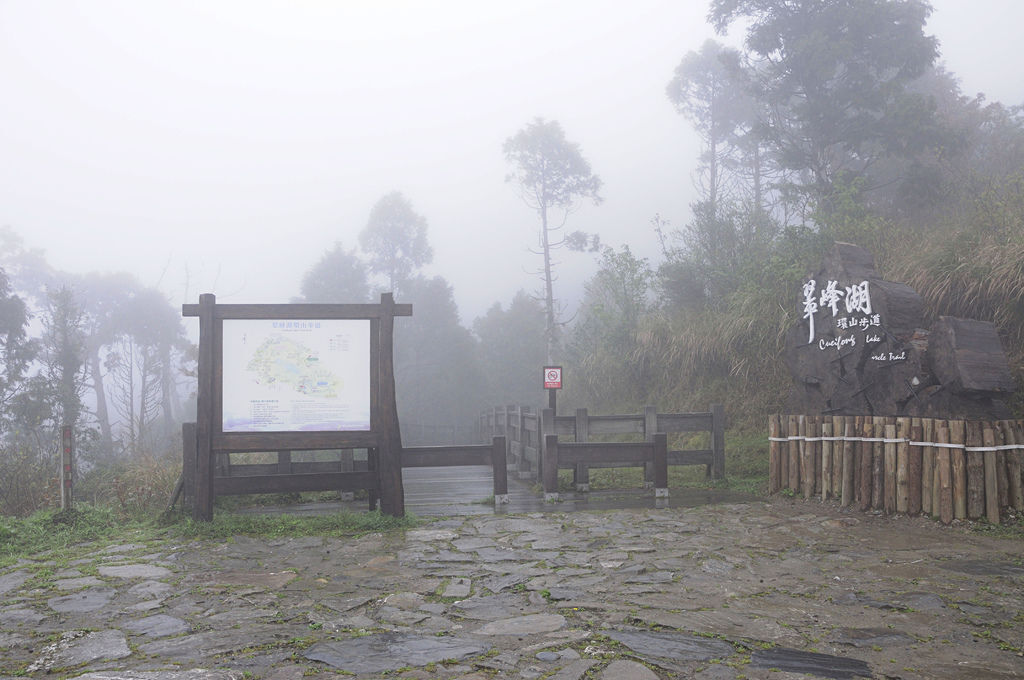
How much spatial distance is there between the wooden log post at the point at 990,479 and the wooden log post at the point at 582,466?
187 inches

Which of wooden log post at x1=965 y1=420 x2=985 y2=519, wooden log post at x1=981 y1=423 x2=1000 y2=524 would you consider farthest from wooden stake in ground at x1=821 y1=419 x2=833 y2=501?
wooden log post at x1=981 y1=423 x2=1000 y2=524

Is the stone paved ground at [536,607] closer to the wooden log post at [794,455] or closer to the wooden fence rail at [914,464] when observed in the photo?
the wooden fence rail at [914,464]

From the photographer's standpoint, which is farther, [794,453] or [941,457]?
[794,453]

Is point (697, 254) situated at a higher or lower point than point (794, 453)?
higher

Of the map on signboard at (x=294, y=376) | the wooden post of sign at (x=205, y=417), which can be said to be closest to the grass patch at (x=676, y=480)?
the map on signboard at (x=294, y=376)

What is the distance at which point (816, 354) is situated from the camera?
998 centimetres

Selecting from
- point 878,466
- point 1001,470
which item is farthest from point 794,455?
point 1001,470

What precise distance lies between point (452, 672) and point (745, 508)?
20.3ft

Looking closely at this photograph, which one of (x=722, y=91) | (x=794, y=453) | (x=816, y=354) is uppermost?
(x=722, y=91)

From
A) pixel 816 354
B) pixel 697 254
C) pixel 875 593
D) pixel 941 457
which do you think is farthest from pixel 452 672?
pixel 697 254

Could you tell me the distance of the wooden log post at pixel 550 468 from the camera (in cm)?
953

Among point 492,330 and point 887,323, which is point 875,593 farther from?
point 492,330

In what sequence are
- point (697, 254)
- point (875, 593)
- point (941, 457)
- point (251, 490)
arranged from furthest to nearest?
point (697, 254) < point (251, 490) < point (941, 457) < point (875, 593)

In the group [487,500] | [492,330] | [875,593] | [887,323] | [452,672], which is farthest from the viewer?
[492,330]
